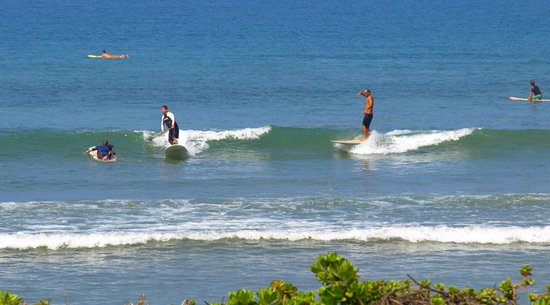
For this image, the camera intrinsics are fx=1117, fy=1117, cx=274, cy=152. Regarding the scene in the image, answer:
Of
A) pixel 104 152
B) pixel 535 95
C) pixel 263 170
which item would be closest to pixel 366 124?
pixel 263 170

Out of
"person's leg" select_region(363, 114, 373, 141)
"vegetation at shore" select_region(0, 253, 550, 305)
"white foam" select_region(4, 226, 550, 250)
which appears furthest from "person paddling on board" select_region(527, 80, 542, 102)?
"vegetation at shore" select_region(0, 253, 550, 305)

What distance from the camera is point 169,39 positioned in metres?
73.1

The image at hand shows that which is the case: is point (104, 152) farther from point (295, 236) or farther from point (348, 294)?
point (348, 294)

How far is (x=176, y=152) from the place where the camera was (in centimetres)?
2742

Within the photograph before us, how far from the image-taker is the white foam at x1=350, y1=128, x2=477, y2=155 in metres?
28.7

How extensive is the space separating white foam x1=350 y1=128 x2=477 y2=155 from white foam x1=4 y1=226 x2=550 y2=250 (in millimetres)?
10423

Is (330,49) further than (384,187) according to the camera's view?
Yes

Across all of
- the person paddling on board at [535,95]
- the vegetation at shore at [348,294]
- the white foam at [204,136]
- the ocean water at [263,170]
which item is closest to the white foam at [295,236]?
the ocean water at [263,170]

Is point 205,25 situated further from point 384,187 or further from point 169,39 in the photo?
point 384,187

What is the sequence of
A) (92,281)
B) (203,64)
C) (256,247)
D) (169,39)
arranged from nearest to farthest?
(92,281) → (256,247) → (203,64) → (169,39)

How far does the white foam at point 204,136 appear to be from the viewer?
29.9m

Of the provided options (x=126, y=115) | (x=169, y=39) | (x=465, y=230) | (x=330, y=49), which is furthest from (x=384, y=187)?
(x=169, y=39)

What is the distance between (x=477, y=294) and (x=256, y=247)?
9902 millimetres

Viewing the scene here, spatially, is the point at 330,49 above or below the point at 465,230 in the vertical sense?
above
